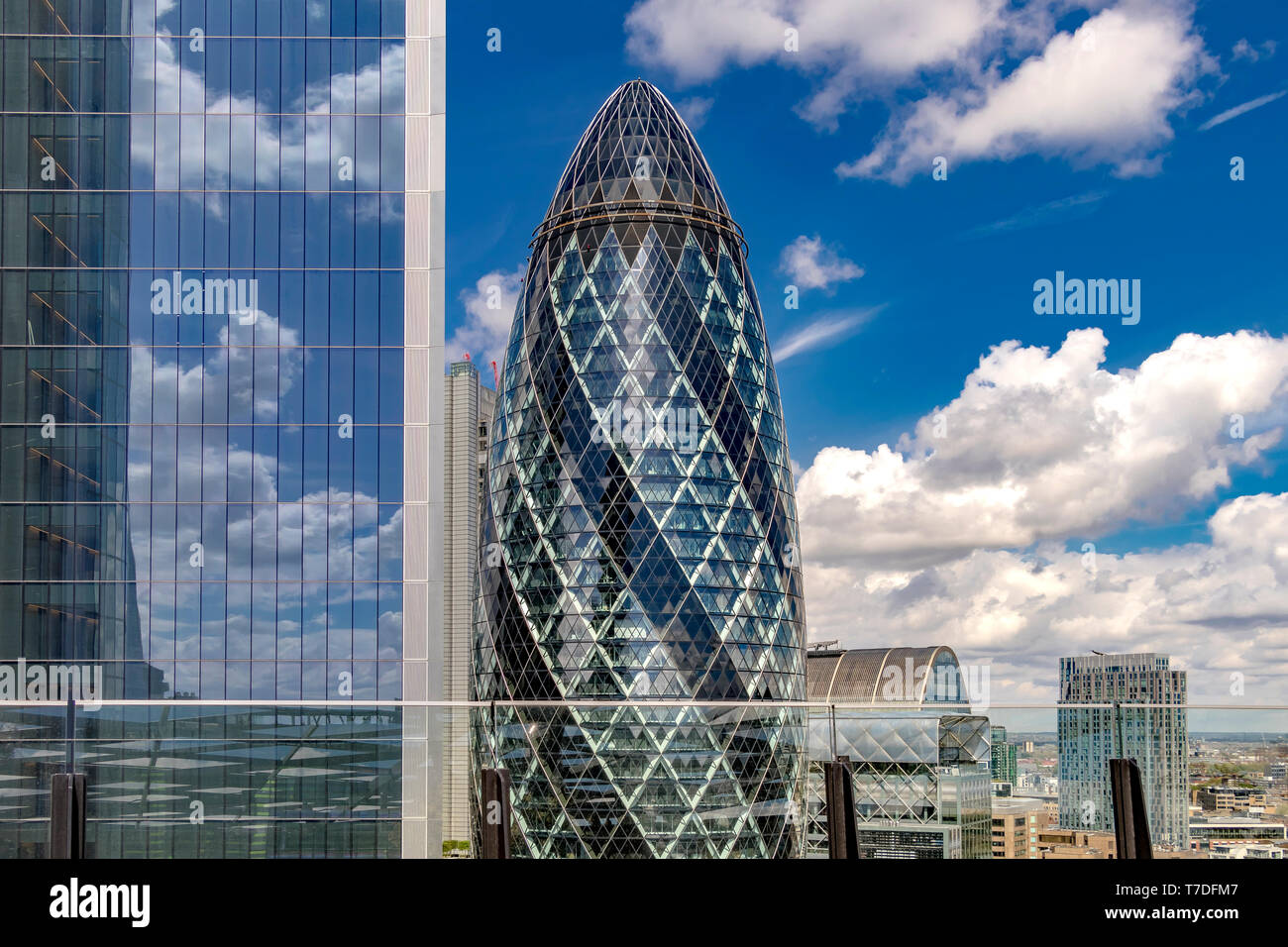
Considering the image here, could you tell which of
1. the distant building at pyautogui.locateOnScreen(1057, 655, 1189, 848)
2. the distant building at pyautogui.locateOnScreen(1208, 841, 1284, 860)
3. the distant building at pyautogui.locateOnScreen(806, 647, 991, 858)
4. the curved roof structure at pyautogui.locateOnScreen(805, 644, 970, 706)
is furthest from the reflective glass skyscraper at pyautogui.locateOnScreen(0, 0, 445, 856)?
the curved roof structure at pyautogui.locateOnScreen(805, 644, 970, 706)

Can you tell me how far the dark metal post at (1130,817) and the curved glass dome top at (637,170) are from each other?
229 ft

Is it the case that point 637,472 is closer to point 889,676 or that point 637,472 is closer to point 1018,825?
point 889,676

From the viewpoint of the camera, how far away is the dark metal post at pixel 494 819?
7.93 m

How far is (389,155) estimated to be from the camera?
30.7m

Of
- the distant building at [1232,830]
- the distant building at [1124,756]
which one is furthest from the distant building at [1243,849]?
the distant building at [1124,756]

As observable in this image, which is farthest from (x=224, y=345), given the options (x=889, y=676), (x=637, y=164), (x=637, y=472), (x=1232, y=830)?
(x=889, y=676)

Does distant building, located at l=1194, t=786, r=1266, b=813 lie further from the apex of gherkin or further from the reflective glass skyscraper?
the apex of gherkin

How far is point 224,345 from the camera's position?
31.8m

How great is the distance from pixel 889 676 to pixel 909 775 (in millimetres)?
88669

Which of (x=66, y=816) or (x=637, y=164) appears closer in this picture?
(x=66, y=816)

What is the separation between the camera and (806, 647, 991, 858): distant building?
349 inches

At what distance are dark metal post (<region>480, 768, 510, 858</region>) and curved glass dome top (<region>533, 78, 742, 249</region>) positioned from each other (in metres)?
70.3

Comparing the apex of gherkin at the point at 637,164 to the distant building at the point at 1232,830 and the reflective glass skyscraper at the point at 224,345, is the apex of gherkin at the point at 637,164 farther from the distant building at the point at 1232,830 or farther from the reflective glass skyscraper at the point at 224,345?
the distant building at the point at 1232,830

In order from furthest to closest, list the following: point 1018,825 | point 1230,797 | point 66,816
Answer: point 1230,797 < point 1018,825 < point 66,816
